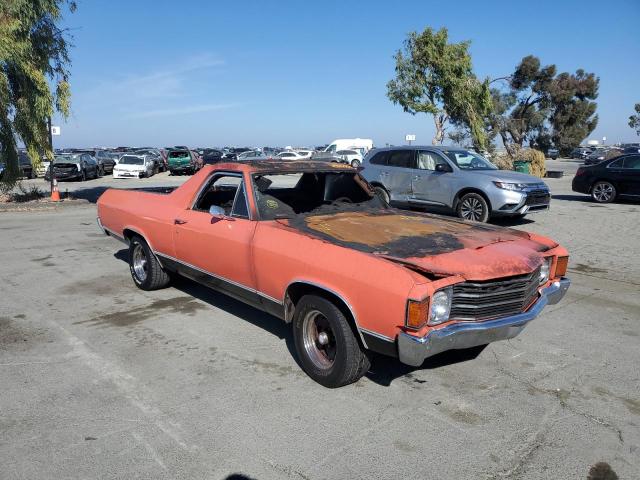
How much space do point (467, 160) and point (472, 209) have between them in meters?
1.44

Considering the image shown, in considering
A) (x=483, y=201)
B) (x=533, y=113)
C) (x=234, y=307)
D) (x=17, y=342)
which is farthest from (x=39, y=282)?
(x=533, y=113)

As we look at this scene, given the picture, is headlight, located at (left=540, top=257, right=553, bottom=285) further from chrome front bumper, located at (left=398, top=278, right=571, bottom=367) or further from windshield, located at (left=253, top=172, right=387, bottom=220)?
windshield, located at (left=253, top=172, right=387, bottom=220)

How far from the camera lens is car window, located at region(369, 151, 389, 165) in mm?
12266

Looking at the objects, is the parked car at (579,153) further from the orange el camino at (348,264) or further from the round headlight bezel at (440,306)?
the round headlight bezel at (440,306)

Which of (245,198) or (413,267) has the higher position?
(245,198)

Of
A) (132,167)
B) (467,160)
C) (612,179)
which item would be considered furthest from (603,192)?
(132,167)

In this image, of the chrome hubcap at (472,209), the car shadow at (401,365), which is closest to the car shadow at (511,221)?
the chrome hubcap at (472,209)

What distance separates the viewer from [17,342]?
178 inches

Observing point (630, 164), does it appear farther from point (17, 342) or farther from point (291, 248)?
point (17, 342)

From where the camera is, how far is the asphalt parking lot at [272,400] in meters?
2.82

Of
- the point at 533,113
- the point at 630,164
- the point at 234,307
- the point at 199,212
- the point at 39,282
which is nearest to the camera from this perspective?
the point at 199,212

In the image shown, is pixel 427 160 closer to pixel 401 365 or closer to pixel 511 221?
pixel 511 221

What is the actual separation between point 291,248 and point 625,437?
245 cm

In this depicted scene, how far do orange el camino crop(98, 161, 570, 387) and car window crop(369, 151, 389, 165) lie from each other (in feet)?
23.0
